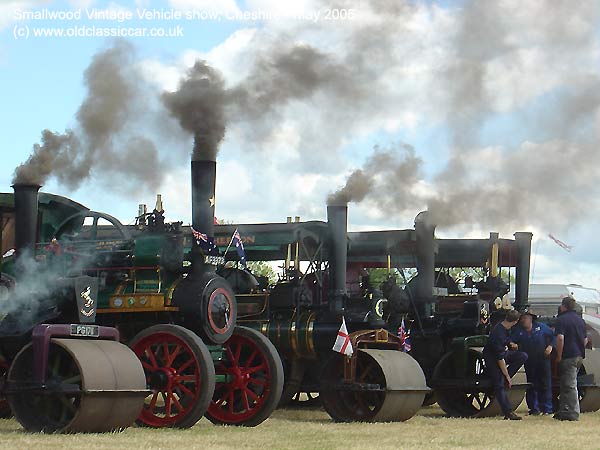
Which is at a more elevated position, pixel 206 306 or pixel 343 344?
pixel 206 306

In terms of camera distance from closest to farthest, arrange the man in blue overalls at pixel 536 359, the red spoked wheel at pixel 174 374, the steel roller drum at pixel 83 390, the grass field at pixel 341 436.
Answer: the grass field at pixel 341 436 → the steel roller drum at pixel 83 390 → the red spoked wheel at pixel 174 374 → the man in blue overalls at pixel 536 359

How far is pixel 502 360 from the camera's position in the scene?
12391 millimetres

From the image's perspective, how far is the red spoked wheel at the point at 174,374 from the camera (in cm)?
1023

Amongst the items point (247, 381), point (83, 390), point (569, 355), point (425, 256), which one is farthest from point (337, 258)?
point (83, 390)

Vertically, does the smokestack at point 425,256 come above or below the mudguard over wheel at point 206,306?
above

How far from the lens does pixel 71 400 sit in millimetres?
9555

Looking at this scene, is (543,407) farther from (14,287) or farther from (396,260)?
(14,287)

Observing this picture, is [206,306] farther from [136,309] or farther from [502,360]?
[502,360]

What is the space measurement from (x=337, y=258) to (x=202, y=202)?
2.96 metres

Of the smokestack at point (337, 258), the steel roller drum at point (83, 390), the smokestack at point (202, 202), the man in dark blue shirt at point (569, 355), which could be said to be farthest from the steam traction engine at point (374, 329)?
the steel roller drum at point (83, 390)

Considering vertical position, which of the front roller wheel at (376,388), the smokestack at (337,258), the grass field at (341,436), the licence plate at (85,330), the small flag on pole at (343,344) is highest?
the smokestack at (337,258)

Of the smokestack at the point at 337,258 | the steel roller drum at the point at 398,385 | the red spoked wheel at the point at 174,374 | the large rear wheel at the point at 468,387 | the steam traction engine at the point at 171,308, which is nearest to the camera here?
the red spoked wheel at the point at 174,374

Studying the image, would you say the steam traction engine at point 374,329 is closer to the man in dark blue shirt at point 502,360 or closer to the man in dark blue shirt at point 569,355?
the man in dark blue shirt at point 502,360

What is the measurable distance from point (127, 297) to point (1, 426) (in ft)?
5.43
